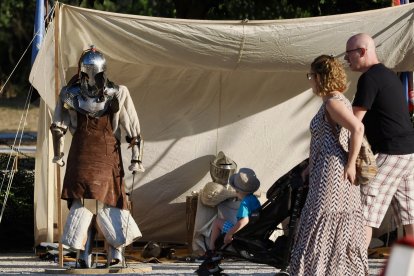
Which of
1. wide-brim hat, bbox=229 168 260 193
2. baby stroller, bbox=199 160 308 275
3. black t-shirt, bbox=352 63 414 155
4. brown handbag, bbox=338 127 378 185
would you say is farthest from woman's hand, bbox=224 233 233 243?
brown handbag, bbox=338 127 378 185

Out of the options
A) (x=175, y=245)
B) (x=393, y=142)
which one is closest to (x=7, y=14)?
(x=175, y=245)

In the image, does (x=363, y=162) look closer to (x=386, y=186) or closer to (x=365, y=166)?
(x=365, y=166)

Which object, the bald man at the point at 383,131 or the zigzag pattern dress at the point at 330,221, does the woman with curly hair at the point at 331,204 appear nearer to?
the zigzag pattern dress at the point at 330,221

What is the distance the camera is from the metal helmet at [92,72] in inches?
313

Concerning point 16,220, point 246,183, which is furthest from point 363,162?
point 16,220

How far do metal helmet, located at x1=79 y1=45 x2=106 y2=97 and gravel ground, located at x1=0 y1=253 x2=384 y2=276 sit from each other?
1296mm

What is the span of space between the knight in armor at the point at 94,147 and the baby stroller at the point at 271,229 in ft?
3.97

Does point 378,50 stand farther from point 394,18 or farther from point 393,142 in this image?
point 393,142

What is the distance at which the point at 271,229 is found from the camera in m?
7.12

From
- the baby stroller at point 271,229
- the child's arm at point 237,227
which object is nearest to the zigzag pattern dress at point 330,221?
the baby stroller at point 271,229

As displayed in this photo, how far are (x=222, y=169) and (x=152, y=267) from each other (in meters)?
1.27

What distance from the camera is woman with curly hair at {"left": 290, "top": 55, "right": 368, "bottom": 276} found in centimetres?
613

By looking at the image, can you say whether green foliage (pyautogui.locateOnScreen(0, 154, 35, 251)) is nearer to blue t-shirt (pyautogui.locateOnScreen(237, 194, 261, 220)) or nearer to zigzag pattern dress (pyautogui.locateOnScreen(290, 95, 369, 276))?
blue t-shirt (pyautogui.locateOnScreen(237, 194, 261, 220))

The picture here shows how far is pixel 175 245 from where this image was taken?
10.4 m
